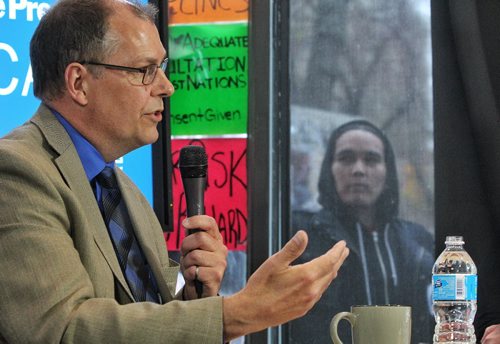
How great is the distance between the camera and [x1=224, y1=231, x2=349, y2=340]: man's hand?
56.6 inches

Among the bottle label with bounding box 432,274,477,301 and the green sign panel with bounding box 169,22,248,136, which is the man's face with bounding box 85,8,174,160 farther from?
the green sign panel with bounding box 169,22,248,136

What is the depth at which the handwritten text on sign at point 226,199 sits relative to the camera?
3.25 meters

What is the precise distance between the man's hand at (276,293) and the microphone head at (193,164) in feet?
1.18

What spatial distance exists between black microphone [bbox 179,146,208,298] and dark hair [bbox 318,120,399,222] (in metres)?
1.45

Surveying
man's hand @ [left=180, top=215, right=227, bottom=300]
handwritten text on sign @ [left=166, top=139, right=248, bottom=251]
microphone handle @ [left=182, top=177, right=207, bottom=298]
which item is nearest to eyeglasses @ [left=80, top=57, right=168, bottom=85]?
microphone handle @ [left=182, top=177, right=207, bottom=298]

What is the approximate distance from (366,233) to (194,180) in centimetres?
155

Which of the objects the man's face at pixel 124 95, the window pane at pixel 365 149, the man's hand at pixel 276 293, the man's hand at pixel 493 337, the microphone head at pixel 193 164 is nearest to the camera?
the man's hand at pixel 276 293

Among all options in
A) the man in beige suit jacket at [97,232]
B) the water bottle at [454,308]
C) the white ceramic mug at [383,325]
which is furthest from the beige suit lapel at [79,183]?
the water bottle at [454,308]

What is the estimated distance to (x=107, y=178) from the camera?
1.93 m

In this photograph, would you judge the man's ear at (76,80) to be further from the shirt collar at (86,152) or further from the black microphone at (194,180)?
the black microphone at (194,180)

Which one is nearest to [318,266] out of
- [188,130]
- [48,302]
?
[48,302]

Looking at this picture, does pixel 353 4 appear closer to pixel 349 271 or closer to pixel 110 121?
pixel 349 271

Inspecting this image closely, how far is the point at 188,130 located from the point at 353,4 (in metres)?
0.76

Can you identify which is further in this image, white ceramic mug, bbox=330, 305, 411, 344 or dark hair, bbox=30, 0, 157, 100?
dark hair, bbox=30, 0, 157, 100
